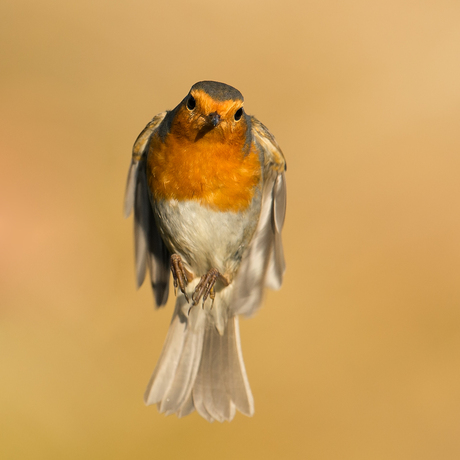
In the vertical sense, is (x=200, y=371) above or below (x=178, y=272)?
below

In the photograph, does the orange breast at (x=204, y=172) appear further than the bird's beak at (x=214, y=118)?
Yes

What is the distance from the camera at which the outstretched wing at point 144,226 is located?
1.58 m

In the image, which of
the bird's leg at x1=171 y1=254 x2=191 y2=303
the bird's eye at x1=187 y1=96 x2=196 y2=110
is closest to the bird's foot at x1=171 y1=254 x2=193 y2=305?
the bird's leg at x1=171 y1=254 x2=191 y2=303

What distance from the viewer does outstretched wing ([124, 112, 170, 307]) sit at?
1.58 meters

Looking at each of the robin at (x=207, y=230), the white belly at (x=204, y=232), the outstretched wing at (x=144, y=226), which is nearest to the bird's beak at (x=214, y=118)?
the robin at (x=207, y=230)

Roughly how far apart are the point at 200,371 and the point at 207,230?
0.59 m

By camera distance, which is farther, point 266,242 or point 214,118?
point 266,242

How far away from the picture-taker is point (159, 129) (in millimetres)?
1422

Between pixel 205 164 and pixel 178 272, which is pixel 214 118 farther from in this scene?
pixel 178 272

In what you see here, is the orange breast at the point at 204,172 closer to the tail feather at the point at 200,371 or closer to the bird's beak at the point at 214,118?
the bird's beak at the point at 214,118

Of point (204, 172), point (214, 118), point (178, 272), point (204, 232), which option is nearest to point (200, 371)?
point (178, 272)

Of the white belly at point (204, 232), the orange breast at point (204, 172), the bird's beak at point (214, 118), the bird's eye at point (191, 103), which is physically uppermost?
the bird's eye at point (191, 103)

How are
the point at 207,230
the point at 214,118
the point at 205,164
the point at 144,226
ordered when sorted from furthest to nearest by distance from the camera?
1. the point at 144,226
2. the point at 207,230
3. the point at 205,164
4. the point at 214,118

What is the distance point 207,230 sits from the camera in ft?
4.74
